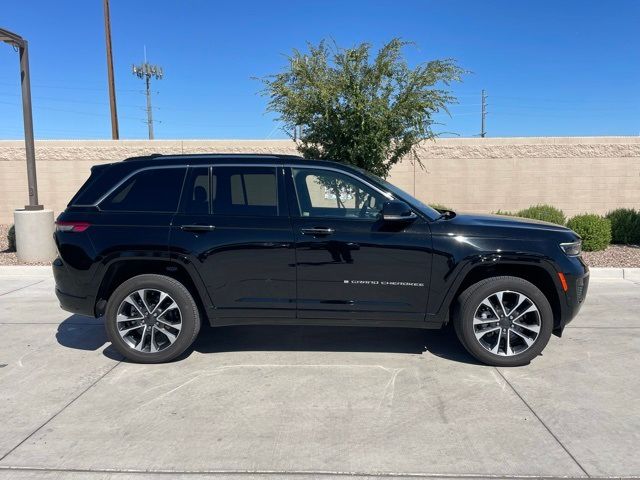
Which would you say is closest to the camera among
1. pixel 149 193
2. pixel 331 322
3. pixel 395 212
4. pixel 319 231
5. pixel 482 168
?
pixel 395 212

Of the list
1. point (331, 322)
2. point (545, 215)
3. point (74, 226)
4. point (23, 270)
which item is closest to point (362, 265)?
point (331, 322)

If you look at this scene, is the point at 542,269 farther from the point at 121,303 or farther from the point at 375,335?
the point at 121,303

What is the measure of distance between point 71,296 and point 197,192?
158cm

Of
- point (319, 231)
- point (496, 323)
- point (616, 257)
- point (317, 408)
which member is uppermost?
point (319, 231)

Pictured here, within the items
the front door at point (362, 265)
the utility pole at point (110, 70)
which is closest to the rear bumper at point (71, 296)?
the front door at point (362, 265)

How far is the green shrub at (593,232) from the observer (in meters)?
10.4

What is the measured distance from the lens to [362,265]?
14.9 ft

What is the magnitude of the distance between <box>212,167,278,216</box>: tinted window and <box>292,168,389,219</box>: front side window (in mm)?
251

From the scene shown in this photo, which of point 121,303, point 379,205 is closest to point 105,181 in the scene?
point 121,303

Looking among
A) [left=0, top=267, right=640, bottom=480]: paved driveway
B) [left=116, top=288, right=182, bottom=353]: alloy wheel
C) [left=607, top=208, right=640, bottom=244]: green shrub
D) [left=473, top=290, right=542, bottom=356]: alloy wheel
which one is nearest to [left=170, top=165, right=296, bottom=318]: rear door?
[left=116, top=288, right=182, bottom=353]: alloy wheel

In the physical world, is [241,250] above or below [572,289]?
above

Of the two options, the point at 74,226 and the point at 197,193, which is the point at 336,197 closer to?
the point at 197,193

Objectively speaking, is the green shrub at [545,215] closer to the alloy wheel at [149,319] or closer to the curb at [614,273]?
the curb at [614,273]

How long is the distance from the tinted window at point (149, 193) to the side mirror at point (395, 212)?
1974mm
